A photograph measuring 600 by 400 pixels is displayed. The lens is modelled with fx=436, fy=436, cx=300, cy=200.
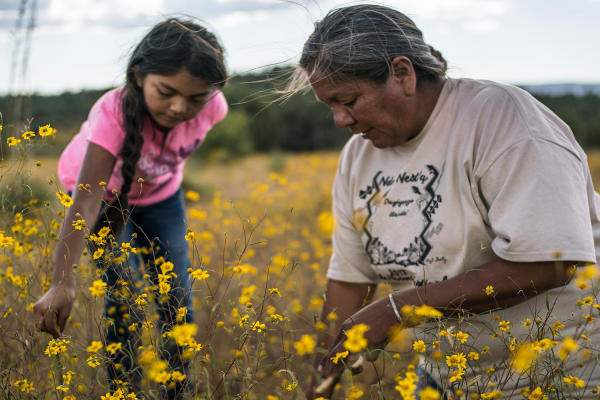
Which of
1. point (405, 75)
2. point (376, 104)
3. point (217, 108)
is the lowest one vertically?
point (217, 108)

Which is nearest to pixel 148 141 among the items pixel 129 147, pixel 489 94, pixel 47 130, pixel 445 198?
pixel 129 147

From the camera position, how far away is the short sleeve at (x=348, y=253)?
1797 millimetres

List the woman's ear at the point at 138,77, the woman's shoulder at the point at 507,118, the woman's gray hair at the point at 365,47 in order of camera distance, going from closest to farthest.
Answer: the woman's shoulder at the point at 507,118 < the woman's gray hair at the point at 365,47 < the woman's ear at the point at 138,77

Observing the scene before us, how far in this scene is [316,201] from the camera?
6492 millimetres

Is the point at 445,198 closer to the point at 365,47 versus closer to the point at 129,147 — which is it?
the point at 365,47

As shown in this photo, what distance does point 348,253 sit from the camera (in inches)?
71.6

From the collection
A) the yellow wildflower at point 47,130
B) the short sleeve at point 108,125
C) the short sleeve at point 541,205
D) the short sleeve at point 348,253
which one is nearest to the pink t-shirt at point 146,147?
the short sleeve at point 108,125

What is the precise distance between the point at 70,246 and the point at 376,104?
118cm

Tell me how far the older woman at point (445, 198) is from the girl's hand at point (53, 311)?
0.84 meters

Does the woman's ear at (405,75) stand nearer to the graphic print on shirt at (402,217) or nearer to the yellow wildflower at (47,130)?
the graphic print on shirt at (402,217)

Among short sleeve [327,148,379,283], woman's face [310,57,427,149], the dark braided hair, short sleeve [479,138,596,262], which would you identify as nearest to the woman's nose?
woman's face [310,57,427,149]

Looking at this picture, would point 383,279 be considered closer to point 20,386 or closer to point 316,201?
point 20,386

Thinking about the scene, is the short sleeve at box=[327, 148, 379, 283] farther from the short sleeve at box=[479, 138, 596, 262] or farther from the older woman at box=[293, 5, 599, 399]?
the short sleeve at box=[479, 138, 596, 262]

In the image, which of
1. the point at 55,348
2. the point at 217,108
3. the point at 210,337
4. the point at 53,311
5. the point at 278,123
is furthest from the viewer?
the point at 278,123
